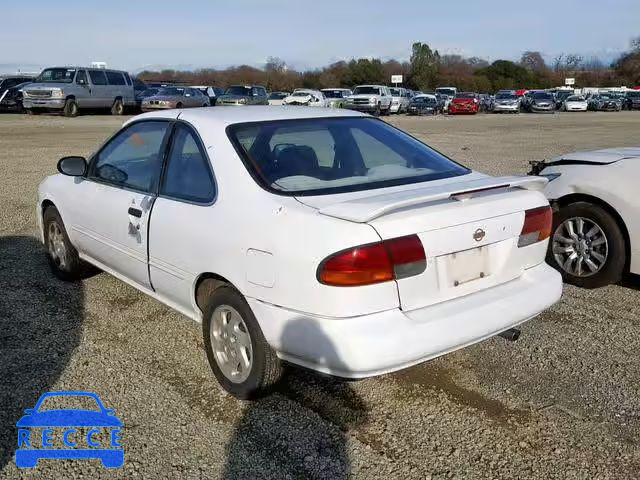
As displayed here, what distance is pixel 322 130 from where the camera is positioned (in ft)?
13.4

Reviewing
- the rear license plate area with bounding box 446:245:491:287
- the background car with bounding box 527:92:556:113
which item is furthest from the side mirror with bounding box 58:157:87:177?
the background car with bounding box 527:92:556:113

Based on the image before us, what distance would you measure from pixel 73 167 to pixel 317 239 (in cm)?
268

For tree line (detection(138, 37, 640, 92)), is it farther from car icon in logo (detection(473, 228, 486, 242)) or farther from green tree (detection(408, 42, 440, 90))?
car icon in logo (detection(473, 228, 486, 242))

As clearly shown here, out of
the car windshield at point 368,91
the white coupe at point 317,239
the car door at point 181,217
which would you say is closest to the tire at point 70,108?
the car windshield at point 368,91

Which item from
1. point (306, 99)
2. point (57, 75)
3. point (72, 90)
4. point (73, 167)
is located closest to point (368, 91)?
point (306, 99)

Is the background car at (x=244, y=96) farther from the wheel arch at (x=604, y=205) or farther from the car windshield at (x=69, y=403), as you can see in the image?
the car windshield at (x=69, y=403)

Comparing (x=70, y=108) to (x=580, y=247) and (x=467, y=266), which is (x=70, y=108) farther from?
(x=467, y=266)

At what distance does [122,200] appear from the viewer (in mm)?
4301

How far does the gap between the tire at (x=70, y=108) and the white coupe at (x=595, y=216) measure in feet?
83.4

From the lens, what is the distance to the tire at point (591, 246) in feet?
16.6

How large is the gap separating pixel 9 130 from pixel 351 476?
22226mm

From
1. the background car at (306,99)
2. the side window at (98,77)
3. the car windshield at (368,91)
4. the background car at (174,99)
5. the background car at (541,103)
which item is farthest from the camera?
the background car at (541,103)

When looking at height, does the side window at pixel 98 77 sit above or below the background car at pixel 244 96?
above

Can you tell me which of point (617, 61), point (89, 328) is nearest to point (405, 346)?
point (89, 328)
